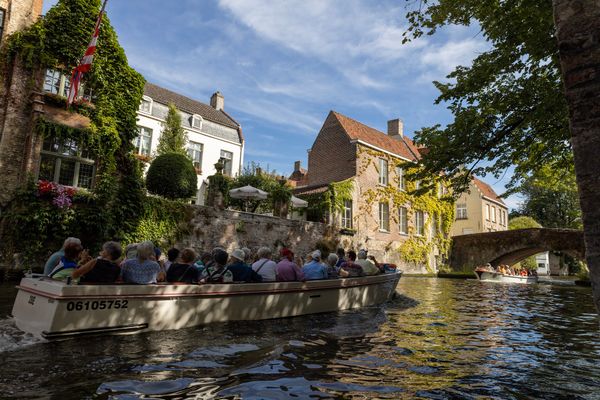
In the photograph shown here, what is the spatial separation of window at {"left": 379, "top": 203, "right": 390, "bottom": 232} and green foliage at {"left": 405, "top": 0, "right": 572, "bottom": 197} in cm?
1845

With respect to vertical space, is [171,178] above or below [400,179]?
below

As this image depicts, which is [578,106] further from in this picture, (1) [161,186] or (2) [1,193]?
(1) [161,186]

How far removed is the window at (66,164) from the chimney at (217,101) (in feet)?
59.5

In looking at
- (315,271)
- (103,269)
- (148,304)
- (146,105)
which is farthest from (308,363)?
(146,105)

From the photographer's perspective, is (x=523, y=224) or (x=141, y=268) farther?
(x=523, y=224)

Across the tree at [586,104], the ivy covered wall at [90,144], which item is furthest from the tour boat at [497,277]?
the tree at [586,104]

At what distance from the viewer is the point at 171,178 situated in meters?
16.9

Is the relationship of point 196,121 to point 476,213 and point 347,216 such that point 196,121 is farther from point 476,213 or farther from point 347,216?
point 476,213

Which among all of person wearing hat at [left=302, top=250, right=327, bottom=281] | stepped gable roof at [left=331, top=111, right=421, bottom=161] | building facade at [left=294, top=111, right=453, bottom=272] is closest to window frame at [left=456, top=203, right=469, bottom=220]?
building facade at [left=294, top=111, right=453, bottom=272]

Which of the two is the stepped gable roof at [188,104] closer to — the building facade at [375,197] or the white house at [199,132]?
the white house at [199,132]

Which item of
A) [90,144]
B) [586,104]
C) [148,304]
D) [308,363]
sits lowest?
[308,363]

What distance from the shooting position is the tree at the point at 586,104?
1964 mm

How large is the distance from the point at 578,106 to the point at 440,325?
6788mm

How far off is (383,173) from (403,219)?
4.00 meters
